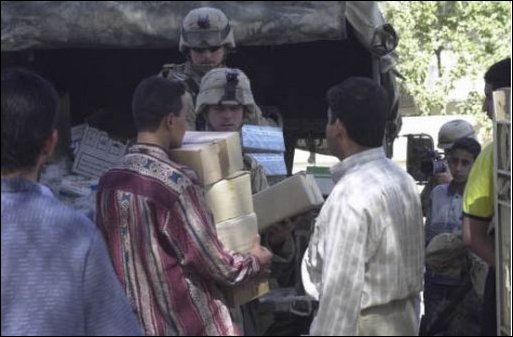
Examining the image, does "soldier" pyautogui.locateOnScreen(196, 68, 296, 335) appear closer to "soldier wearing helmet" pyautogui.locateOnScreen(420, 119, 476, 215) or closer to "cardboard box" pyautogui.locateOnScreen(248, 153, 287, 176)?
"cardboard box" pyautogui.locateOnScreen(248, 153, 287, 176)

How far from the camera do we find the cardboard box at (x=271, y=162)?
19.0ft

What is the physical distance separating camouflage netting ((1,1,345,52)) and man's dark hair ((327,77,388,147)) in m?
0.43

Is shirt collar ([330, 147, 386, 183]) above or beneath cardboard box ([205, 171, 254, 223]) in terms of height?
above

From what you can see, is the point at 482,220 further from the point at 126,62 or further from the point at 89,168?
the point at 126,62

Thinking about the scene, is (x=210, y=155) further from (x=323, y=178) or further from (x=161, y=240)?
(x=323, y=178)

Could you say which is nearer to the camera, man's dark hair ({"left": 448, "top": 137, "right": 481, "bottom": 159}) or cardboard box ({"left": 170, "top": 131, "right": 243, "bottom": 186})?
cardboard box ({"left": 170, "top": 131, "right": 243, "bottom": 186})

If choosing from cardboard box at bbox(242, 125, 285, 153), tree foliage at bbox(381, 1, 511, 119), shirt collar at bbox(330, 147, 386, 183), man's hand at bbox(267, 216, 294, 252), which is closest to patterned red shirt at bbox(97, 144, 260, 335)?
shirt collar at bbox(330, 147, 386, 183)

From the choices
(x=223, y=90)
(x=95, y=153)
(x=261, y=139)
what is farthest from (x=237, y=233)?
(x=95, y=153)

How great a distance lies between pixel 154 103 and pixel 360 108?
78 centimetres

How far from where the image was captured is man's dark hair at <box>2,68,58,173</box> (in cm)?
326

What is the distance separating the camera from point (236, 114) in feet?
18.2

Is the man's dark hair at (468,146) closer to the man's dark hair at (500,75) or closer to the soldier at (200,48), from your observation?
the soldier at (200,48)

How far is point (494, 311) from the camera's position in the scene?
478 cm

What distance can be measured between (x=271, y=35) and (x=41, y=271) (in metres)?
2.57
